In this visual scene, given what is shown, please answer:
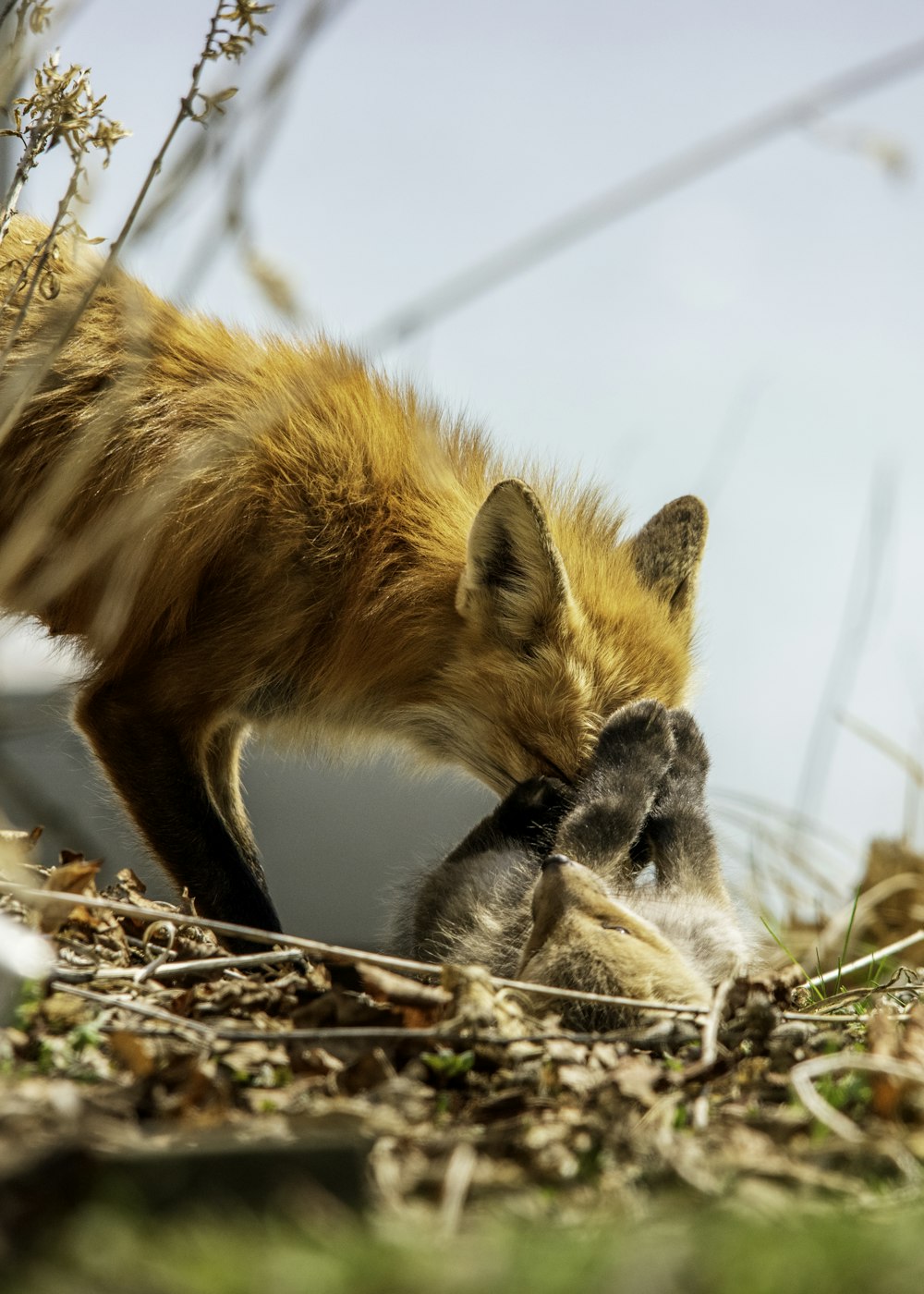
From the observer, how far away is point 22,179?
323 cm

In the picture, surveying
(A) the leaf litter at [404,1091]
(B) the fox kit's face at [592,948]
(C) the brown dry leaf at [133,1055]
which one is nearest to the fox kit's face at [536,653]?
(B) the fox kit's face at [592,948]

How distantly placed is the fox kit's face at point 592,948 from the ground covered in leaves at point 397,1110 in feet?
0.54

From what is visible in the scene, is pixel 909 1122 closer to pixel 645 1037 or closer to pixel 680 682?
pixel 645 1037

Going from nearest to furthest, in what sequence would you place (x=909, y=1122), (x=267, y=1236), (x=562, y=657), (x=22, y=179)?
(x=267, y=1236) < (x=909, y=1122) < (x=22, y=179) < (x=562, y=657)

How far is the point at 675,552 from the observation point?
532 centimetres

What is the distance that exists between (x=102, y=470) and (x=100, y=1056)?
8.69ft

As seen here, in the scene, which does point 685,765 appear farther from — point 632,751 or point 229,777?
point 229,777

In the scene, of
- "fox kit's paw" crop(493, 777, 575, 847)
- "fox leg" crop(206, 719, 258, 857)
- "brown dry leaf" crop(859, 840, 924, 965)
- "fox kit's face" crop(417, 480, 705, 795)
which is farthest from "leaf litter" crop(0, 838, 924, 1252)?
"brown dry leaf" crop(859, 840, 924, 965)

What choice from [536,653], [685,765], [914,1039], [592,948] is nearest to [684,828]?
[685,765]

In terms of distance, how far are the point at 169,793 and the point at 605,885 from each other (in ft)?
6.15

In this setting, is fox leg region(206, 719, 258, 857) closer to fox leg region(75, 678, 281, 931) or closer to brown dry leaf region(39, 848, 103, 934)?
fox leg region(75, 678, 281, 931)

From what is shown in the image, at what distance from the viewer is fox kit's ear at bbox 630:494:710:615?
5262mm

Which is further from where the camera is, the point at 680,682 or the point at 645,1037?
the point at 680,682

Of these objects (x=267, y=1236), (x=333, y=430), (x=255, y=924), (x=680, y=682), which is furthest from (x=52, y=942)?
(x=680, y=682)
